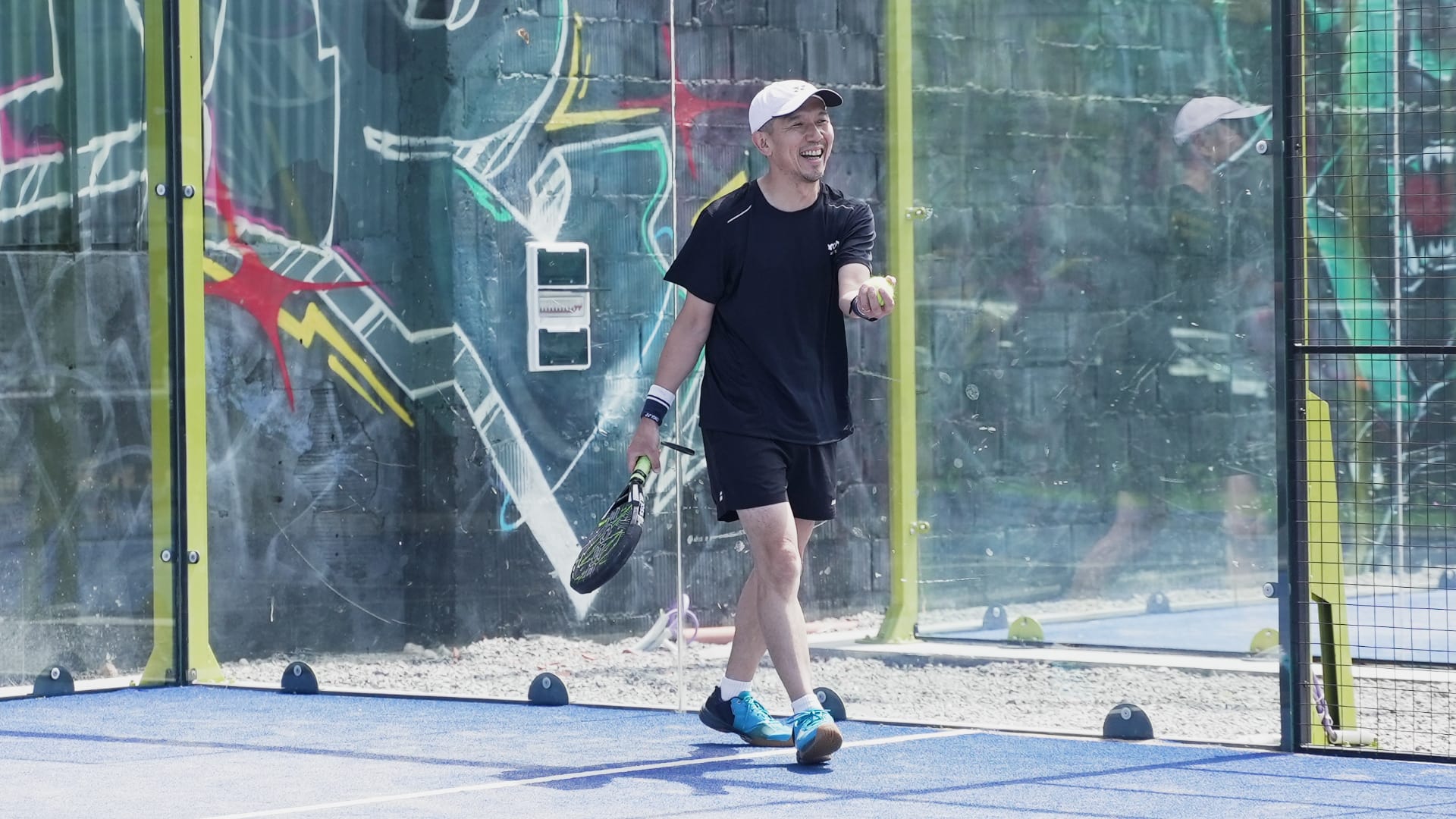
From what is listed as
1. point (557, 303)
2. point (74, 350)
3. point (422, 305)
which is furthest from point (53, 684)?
point (557, 303)

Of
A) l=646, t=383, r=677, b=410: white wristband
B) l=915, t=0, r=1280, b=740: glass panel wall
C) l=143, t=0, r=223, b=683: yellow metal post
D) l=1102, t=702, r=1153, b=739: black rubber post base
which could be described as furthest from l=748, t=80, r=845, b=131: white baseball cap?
l=143, t=0, r=223, b=683: yellow metal post

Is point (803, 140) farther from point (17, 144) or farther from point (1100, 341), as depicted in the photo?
point (17, 144)

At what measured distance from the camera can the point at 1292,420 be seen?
627 centimetres

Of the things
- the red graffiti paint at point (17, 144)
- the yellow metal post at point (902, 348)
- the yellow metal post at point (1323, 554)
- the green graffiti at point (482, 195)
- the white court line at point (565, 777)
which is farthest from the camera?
the yellow metal post at point (902, 348)

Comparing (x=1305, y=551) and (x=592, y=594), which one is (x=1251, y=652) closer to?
(x=1305, y=551)

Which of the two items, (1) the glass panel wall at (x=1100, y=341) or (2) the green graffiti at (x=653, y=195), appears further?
(2) the green graffiti at (x=653, y=195)

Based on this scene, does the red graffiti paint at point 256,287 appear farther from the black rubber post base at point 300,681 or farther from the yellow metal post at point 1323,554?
the yellow metal post at point 1323,554

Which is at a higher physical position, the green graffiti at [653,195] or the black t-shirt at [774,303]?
the green graffiti at [653,195]

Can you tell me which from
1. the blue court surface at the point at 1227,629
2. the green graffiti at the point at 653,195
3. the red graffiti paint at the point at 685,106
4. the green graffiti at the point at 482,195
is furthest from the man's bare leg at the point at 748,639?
the red graffiti paint at the point at 685,106

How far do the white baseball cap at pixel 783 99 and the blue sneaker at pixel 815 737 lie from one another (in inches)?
67.0

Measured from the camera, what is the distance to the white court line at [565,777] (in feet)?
18.0

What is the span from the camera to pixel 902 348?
28.5ft

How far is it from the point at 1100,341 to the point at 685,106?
193 cm

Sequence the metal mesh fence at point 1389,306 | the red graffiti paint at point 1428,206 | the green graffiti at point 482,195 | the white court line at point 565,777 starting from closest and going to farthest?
the white court line at point 565,777, the metal mesh fence at point 1389,306, the red graffiti paint at point 1428,206, the green graffiti at point 482,195
